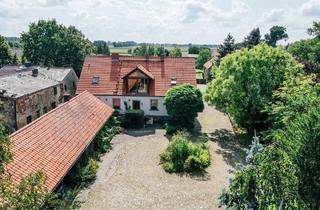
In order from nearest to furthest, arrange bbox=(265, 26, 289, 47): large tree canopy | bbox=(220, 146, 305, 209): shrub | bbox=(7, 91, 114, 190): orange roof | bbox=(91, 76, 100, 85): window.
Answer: bbox=(220, 146, 305, 209): shrub, bbox=(7, 91, 114, 190): orange roof, bbox=(91, 76, 100, 85): window, bbox=(265, 26, 289, 47): large tree canopy

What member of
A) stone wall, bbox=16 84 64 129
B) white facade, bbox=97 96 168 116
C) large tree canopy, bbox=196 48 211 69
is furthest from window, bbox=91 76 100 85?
large tree canopy, bbox=196 48 211 69

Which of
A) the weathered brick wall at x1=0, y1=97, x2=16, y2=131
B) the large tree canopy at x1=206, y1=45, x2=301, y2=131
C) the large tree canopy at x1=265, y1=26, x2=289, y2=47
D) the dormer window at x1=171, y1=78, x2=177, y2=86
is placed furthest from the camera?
the large tree canopy at x1=265, y1=26, x2=289, y2=47

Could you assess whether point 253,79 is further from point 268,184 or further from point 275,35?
point 275,35

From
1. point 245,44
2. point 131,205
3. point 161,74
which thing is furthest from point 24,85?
point 245,44

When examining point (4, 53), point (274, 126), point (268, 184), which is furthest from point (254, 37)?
point (268, 184)

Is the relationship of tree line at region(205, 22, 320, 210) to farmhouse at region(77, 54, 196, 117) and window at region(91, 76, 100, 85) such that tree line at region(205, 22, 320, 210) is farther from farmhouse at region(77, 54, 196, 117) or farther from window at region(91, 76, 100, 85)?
window at region(91, 76, 100, 85)

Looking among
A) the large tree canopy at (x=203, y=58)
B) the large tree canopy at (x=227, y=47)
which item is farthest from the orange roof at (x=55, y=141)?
the large tree canopy at (x=203, y=58)
